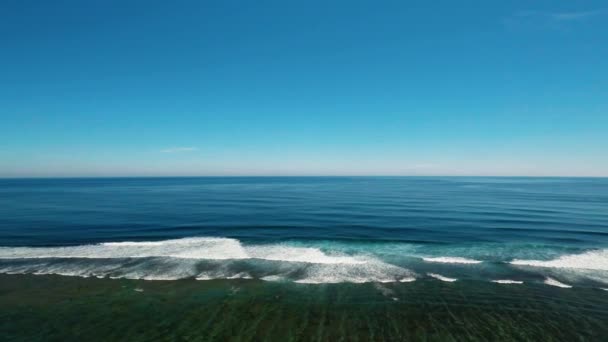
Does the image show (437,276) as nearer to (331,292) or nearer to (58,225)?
(331,292)

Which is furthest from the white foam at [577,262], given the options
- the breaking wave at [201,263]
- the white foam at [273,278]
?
the white foam at [273,278]

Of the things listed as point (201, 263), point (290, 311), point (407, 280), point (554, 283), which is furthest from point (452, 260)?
point (201, 263)

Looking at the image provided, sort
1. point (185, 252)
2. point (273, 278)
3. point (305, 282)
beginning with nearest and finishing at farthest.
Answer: point (305, 282) < point (273, 278) < point (185, 252)

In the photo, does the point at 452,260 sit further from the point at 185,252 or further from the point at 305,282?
the point at 185,252

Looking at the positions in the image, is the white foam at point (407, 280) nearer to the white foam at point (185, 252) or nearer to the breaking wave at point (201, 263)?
the breaking wave at point (201, 263)

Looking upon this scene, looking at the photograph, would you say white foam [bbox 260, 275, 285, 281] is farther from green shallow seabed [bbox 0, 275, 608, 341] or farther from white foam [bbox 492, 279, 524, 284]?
white foam [bbox 492, 279, 524, 284]

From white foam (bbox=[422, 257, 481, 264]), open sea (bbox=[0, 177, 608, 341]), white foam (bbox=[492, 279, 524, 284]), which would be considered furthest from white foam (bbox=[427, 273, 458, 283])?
white foam (bbox=[422, 257, 481, 264])

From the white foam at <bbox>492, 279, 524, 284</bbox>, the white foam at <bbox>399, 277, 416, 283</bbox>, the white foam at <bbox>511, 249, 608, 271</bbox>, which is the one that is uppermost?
the white foam at <bbox>511, 249, 608, 271</bbox>
